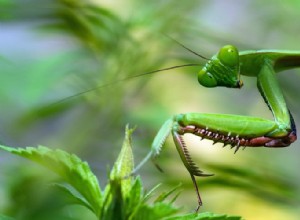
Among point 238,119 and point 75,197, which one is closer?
point 75,197

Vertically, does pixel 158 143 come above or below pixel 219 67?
below

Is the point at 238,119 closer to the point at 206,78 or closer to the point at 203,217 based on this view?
the point at 206,78

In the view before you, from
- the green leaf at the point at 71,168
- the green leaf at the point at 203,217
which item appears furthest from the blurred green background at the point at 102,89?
the green leaf at the point at 203,217

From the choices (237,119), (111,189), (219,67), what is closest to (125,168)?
(111,189)

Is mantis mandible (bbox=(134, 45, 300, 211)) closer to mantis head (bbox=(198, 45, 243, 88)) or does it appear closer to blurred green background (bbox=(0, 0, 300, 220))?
mantis head (bbox=(198, 45, 243, 88))

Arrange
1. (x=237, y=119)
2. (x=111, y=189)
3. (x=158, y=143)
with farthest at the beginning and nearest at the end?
1. (x=237, y=119)
2. (x=158, y=143)
3. (x=111, y=189)


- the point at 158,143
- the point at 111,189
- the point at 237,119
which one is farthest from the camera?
the point at 237,119

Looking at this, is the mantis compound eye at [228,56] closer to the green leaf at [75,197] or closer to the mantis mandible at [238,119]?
the mantis mandible at [238,119]

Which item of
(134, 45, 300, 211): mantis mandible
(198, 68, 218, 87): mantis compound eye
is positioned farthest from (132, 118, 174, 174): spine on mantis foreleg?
(198, 68, 218, 87): mantis compound eye
